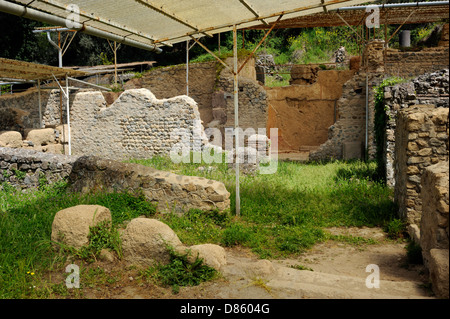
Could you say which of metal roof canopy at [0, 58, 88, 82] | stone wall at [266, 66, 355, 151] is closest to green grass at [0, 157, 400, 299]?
metal roof canopy at [0, 58, 88, 82]

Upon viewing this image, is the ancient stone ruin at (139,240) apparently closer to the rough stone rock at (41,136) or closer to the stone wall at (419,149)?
the stone wall at (419,149)

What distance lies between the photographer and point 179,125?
12102 millimetres

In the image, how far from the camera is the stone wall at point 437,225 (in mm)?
2836

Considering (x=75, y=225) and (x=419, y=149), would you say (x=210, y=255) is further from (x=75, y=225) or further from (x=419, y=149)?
(x=419, y=149)

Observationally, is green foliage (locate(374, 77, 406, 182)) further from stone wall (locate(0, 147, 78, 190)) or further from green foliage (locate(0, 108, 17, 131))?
green foliage (locate(0, 108, 17, 131))

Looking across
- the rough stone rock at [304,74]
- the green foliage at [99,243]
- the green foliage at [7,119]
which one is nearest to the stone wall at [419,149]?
the green foliage at [99,243]

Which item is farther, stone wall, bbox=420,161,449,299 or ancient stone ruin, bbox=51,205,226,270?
ancient stone ruin, bbox=51,205,226,270

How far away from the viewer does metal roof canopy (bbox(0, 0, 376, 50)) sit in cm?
544

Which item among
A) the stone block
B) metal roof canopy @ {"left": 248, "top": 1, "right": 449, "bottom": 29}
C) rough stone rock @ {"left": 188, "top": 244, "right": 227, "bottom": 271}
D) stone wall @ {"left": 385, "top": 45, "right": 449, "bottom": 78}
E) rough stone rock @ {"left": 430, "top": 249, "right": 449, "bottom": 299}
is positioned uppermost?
metal roof canopy @ {"left": 248, "top": 1, "right": 449, "bottom": 29}

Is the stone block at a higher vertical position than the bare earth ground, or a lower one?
higher

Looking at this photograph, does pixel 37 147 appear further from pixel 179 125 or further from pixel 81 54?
pixel 81 54

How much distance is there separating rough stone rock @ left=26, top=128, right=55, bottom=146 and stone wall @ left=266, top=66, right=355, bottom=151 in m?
9.43

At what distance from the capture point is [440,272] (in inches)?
111

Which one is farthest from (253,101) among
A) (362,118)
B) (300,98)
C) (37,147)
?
(37,147)
